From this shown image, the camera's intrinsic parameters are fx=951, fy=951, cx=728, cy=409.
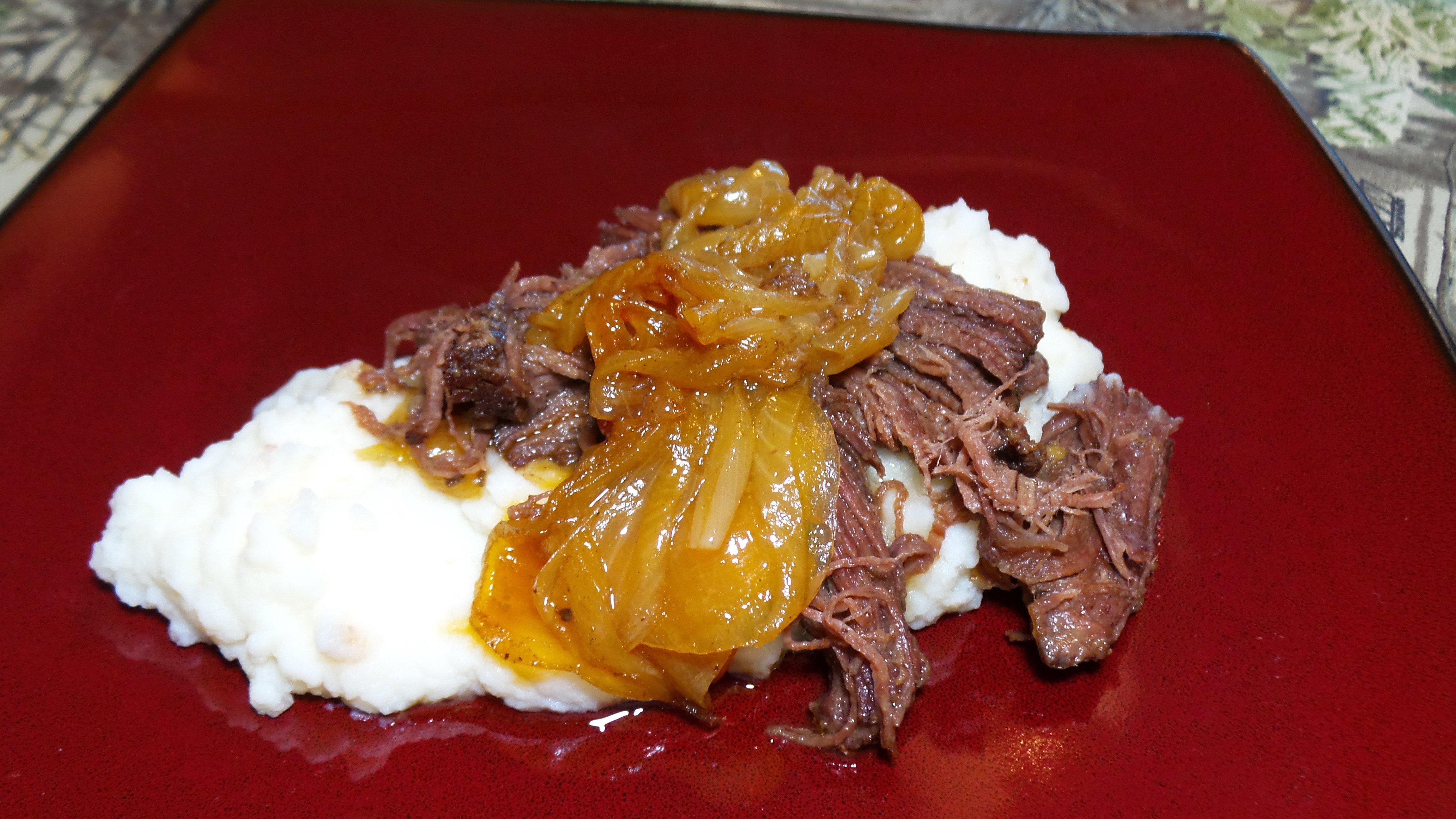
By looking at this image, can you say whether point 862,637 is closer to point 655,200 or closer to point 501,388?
point 501,388

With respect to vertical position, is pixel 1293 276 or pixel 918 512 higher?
pixel 1293 276

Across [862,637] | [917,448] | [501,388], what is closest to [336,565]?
[501,388]

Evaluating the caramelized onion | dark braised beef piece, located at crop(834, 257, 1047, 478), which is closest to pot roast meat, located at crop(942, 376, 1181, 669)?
dark braised beef piece, located at crop(834, 257, 1047, 478)

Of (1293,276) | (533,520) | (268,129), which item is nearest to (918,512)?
(533,520)

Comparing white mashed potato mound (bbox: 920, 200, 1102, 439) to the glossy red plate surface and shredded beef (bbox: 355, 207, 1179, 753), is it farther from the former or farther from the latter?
the glossy red plate surface

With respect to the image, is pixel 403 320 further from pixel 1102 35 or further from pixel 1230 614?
pixel 1102 35

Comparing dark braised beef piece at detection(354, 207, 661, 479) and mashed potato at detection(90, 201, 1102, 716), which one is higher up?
dark braised beef piece at detection(354, 207, 661, 479)
